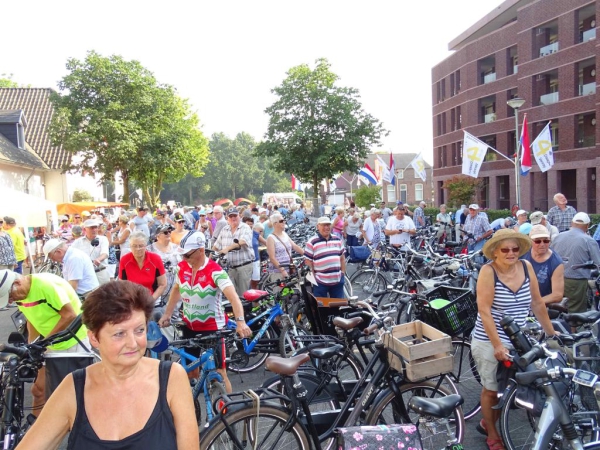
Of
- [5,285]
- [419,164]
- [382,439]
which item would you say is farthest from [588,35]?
[5,285]

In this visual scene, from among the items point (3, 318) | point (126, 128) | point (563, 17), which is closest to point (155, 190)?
point (126, 128)

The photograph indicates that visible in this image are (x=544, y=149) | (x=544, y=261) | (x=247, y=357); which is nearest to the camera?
(x=544, y=261)

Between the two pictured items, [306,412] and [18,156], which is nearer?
[306,412]

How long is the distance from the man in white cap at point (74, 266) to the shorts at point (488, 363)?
182 inches

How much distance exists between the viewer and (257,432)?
336 cm

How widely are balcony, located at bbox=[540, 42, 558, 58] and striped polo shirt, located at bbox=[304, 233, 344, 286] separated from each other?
32498 millimetres

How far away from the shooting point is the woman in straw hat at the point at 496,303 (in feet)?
13.5

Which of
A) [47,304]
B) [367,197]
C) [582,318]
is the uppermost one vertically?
[367,197]

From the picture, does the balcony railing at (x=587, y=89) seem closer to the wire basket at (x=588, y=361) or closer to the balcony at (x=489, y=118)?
the balcony at (x=489, y=118)

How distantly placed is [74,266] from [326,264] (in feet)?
10.5

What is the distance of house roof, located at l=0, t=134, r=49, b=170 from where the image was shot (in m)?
25.4

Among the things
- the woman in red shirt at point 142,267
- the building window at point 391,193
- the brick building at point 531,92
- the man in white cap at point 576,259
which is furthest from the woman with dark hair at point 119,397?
the building window at point 391,193

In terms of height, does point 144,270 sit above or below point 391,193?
below

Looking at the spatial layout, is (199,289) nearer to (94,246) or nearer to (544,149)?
(94,246)
